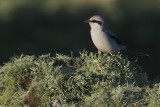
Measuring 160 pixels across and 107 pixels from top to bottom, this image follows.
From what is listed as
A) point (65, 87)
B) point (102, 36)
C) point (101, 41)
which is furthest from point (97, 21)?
point (65, 87)

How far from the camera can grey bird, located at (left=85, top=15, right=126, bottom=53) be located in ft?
39.6

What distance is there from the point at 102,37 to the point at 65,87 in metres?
3.72

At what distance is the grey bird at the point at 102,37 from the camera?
475 inches

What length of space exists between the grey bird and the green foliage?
2846 millimetres

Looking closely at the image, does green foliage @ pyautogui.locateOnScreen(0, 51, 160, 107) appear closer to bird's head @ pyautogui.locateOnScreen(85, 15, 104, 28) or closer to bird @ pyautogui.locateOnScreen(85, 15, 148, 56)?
bird @ pyautogui.locateOnScreen(85, 15, 148, 56)

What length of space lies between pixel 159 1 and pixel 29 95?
20340 mm

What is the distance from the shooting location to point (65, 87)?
8.51m

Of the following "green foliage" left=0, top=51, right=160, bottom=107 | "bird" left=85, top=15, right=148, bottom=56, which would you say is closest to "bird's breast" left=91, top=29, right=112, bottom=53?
"bird" left=85, top=15, right=148, bottom=56

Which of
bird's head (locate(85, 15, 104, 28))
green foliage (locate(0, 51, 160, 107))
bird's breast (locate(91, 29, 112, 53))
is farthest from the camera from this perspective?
bird's head (locate(85, 15, 104, 28))

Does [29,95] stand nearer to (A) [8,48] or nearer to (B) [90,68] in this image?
(B) [90,68]

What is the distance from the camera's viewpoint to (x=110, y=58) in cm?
948

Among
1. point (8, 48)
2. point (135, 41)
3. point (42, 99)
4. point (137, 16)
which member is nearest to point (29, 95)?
point (42, 99)

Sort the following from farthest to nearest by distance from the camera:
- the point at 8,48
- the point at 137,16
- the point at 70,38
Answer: the point at 137,16, the point at 70,38, the point at 8,48

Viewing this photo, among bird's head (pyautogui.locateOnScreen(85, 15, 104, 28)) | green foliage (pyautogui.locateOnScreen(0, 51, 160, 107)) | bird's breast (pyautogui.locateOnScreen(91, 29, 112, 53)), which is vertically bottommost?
green foliage (pyautogui.locateOnScreen(0, 51, 160, 107))
